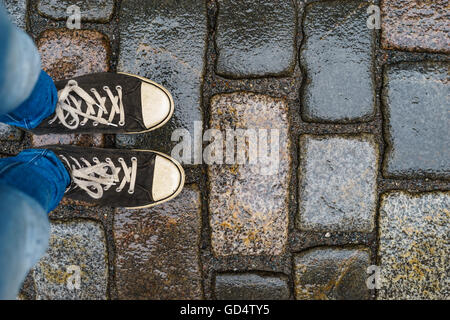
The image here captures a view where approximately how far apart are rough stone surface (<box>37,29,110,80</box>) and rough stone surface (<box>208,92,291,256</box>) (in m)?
0.55

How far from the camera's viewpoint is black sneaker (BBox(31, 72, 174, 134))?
1455mm

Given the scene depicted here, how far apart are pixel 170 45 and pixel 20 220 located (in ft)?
3.02

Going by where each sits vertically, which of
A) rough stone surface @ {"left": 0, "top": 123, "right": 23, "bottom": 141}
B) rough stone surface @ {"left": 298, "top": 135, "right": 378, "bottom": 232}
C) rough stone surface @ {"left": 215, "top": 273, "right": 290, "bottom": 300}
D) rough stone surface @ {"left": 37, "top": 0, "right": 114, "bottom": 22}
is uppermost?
rough stone surface @ {"left": 37, "top": 0, "right": 114, "bottom": 22}

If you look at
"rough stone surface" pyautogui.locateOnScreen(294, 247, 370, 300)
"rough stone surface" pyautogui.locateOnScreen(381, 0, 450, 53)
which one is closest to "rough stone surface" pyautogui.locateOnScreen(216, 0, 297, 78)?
"rough stone surface" pyautogui.locateOnScreen(381, 0, 450, 53)

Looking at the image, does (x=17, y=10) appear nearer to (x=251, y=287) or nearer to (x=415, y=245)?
(x=251, y=287)

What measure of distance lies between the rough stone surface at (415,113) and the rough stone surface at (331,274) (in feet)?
1.43

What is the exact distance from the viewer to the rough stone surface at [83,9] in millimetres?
1525

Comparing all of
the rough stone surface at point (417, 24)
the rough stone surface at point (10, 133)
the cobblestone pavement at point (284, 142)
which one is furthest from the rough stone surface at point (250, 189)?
the rough stone surface at point (10, 133)

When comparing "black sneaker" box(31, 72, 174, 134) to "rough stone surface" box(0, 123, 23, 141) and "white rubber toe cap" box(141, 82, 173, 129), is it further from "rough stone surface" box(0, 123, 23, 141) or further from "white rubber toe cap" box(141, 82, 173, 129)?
"rough stone surface" box(0, 123, 23, 141)

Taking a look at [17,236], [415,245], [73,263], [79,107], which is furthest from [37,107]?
[415,245]

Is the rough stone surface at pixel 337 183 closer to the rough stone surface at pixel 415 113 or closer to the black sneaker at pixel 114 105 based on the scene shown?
the rough stone surface at pixel 415 113

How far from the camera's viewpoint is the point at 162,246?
1.56 m

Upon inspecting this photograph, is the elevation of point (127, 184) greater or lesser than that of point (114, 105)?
lesser
